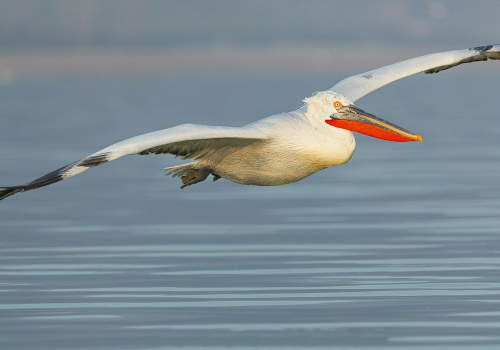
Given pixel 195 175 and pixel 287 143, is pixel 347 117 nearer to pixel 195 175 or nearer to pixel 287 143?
pixel 287 143

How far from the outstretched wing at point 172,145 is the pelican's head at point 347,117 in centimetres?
67

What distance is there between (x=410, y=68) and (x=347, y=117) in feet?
8.63

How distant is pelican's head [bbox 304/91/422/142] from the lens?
11.0 metres

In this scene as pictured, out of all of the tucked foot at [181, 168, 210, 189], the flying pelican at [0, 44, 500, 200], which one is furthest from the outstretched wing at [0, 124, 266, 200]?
the tucked foot at [181, 168, 210, 189]

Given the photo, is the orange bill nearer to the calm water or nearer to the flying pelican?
the flying pelican

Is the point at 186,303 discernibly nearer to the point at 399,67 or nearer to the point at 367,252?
the point at 367,252

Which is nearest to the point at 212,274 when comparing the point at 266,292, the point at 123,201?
the point at 266,292

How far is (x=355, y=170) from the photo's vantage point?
2261 centimetres

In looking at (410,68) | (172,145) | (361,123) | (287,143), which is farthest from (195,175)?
(410,68)

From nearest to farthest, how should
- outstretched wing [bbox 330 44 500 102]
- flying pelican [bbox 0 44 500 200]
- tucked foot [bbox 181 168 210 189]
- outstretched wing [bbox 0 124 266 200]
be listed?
outstretched wing [bbox 0 124 266 200] < flying pelican [bbox 0 44 500 200] < tucked foot [bbox 181 168 210 189] < outstretched wing [bbox 330 44 500 102]

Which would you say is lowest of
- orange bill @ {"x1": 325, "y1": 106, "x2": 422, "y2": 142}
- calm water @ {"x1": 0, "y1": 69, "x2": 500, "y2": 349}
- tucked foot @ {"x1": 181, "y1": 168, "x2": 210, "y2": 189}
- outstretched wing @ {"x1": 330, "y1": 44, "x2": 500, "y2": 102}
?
calm water @ {"x1": 0, "y1": 69, "x2": 500, "y2": 349}

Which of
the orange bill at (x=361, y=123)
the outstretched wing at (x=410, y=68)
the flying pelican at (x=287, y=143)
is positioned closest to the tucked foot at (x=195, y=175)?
the flying pelican at (x=287, y=143)

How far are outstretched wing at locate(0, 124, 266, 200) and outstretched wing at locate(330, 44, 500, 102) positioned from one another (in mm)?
2366

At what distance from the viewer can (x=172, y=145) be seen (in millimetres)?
11133
